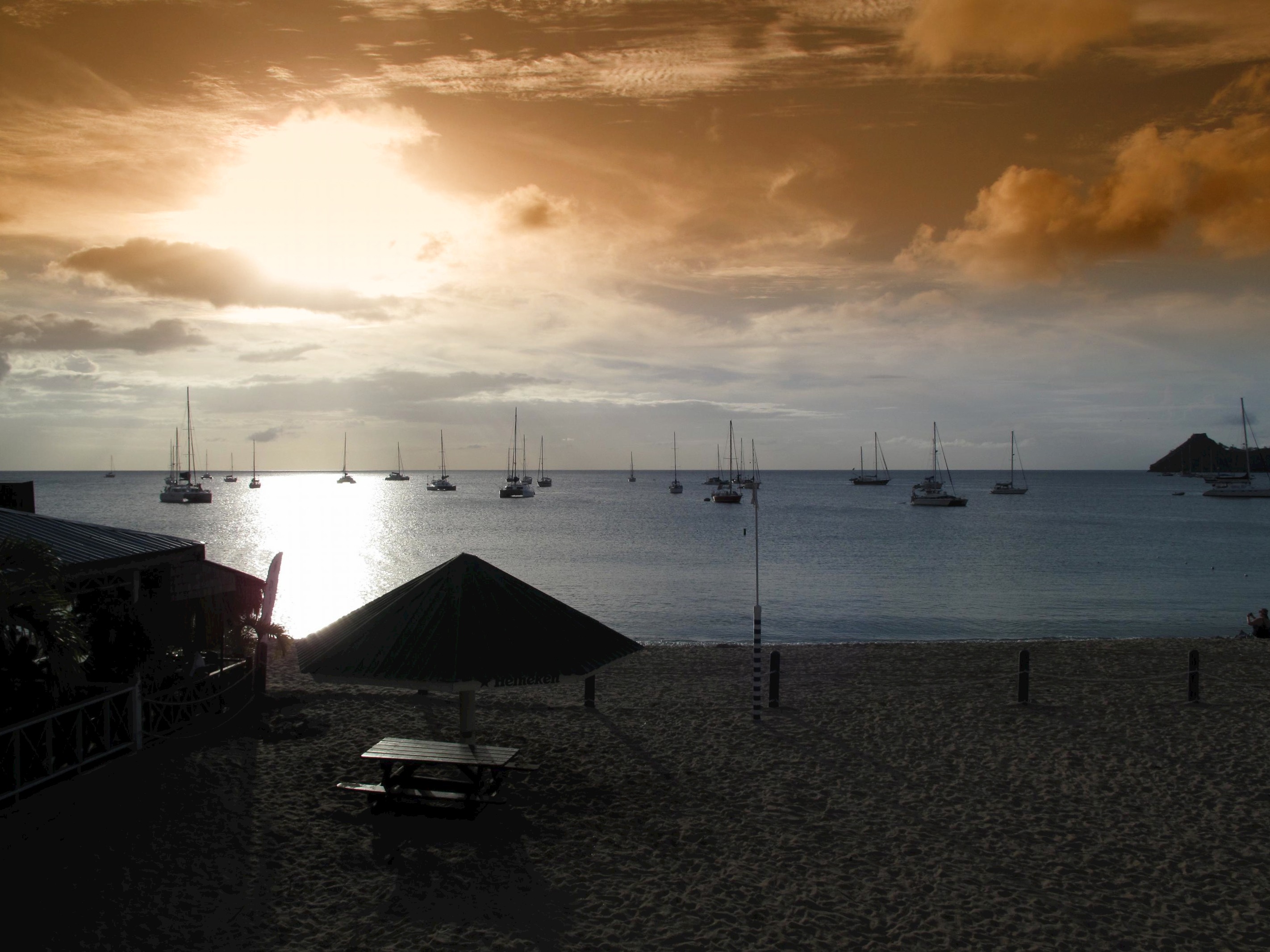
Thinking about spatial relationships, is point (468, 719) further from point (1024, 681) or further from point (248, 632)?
point (1024, 681)

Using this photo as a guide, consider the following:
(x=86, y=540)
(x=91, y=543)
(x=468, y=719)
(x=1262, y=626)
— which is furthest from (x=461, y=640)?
(x=1262, y=626)

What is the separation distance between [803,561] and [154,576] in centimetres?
4581

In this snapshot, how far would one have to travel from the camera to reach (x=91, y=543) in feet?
38.2

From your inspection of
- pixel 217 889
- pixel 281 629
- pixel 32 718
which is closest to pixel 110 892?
pixel 217 889

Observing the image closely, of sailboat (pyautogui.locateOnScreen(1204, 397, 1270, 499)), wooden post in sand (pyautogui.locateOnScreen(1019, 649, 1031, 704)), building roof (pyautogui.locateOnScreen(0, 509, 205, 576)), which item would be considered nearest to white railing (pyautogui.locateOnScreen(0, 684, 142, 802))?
building roof (pyautogui.locateOnScreen(0, 509, 205, 576))

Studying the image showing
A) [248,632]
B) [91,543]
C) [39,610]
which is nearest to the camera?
[39,610]

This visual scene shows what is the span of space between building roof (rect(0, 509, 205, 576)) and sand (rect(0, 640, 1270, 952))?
2.64 metres

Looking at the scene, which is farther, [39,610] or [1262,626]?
[1262,626]

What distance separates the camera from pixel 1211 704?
1461 cm

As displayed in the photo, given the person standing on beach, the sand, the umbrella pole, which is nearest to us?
the sand

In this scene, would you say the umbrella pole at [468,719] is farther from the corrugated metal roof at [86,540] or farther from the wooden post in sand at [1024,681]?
the wooden post in sand at [1024,681]

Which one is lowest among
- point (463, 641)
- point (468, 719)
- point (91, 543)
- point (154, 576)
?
point (468, 719)

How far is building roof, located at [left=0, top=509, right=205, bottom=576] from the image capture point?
35.3 ft

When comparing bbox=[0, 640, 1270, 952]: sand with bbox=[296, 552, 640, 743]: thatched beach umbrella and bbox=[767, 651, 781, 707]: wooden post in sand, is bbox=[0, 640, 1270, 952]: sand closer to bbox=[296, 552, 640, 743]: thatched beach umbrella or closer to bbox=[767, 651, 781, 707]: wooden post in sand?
bbox=[767, 651, 781, 707]: wooden post in sand
